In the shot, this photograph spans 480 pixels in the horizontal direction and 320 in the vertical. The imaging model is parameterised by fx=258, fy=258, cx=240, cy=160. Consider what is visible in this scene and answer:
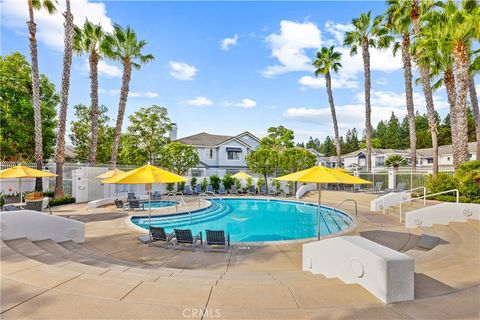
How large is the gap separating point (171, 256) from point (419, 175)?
22.7m

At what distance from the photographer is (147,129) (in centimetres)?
3316

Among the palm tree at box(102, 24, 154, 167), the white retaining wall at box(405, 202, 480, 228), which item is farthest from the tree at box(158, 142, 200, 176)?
the white retaining wall at box(405, 202, 480, 228)

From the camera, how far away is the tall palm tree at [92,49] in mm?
22422

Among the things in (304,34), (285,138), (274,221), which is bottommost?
(274,221)

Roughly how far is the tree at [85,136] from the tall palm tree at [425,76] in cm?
3732

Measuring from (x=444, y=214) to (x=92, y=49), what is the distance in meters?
27.6

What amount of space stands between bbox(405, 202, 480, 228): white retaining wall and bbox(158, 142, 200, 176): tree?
20.5 metres

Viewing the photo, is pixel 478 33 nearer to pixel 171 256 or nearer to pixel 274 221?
pixel 274 221

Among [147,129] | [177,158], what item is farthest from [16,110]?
[177,158]

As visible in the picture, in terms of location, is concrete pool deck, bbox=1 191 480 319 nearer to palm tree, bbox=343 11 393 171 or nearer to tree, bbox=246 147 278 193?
tree, bbox=246 147 278 193

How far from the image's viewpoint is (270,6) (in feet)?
52.5

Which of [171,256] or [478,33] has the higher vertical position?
[478,33]

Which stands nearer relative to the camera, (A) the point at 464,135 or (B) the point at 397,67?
(A) the point at 464,135

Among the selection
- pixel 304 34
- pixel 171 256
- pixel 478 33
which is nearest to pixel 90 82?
pixel 304 34
